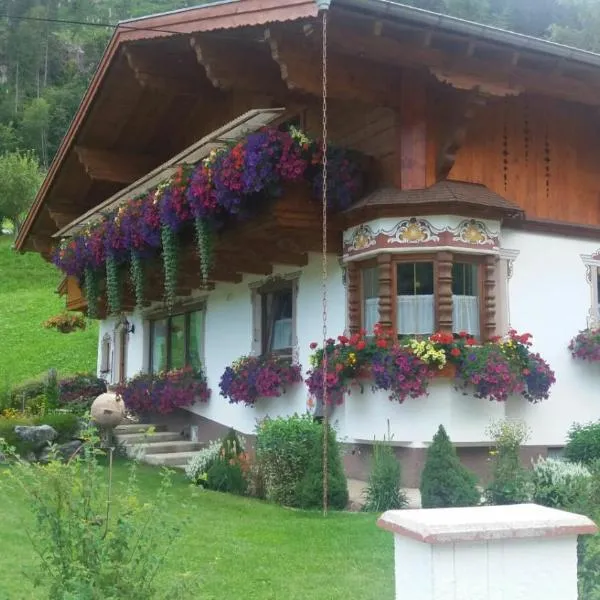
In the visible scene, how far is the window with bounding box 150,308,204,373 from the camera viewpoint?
1481 cm

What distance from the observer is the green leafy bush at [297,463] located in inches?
333

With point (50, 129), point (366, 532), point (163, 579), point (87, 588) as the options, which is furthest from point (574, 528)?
point (50, 129)

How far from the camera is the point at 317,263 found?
1112cm

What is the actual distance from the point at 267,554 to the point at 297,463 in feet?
8.10

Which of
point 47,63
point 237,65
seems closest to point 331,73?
point 237,65

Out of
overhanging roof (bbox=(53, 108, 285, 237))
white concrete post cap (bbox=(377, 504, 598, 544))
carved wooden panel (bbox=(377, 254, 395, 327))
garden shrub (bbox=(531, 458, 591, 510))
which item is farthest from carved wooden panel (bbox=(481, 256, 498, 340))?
white concrete post cap (bbox=(377, 504, 598, 544))

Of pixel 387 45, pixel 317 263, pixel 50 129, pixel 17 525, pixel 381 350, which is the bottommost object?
pixel 17 525

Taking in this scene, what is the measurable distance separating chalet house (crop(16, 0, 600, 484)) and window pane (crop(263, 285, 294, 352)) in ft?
0.10

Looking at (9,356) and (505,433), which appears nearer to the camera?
(505,433)

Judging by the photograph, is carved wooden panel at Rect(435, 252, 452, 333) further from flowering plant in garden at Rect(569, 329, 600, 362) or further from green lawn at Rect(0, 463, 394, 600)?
green lawn at Rect(0, 463, 394, 600)

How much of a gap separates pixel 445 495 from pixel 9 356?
25.9 meters

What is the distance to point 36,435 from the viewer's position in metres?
12.5

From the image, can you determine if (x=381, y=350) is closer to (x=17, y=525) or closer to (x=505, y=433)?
(x=505, y=433)

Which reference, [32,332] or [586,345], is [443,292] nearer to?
[586,345]
